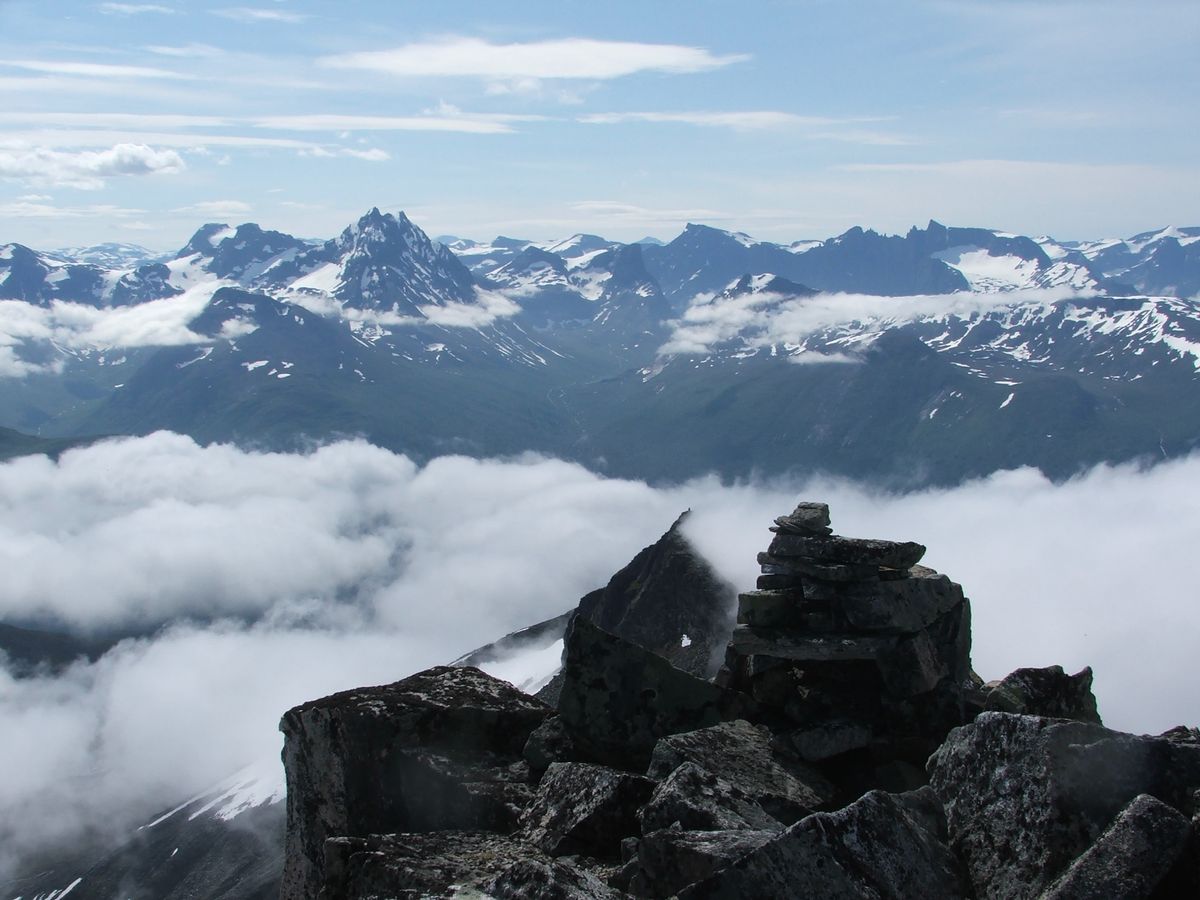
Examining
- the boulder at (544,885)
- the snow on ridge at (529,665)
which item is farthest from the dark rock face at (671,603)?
the boulder at (544,885)

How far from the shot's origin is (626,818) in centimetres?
1650

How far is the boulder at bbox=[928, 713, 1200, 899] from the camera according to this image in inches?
546

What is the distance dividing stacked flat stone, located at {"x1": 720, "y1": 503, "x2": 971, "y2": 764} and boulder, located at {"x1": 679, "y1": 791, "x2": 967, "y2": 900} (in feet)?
20.8

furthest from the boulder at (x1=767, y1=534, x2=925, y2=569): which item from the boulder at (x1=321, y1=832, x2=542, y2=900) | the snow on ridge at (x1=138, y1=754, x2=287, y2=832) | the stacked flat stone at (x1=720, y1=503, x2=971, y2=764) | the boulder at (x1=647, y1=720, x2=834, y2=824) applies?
the snow on ridge at (x1=138, y1=754, x2=287, y2=832)

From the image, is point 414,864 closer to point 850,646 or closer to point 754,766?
point 754,766

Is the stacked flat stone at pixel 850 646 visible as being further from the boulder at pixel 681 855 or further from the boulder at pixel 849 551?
the boulder at pixel 681 855

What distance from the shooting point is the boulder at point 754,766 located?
17000 mm

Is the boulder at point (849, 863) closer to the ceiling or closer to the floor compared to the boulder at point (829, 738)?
closer to the ceiling

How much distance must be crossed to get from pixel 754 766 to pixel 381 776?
691 cm

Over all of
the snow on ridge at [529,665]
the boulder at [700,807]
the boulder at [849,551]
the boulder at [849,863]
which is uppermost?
the boulder at [849,551]

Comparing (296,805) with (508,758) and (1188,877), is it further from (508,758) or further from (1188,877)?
(1188,877)

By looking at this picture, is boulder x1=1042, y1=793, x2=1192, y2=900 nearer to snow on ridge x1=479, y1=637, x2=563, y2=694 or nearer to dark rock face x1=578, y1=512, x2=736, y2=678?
dark rock face x1=578, y1=512, x2=736, y2=678

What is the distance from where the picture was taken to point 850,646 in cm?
2261

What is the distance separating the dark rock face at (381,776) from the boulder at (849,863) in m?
6.36
